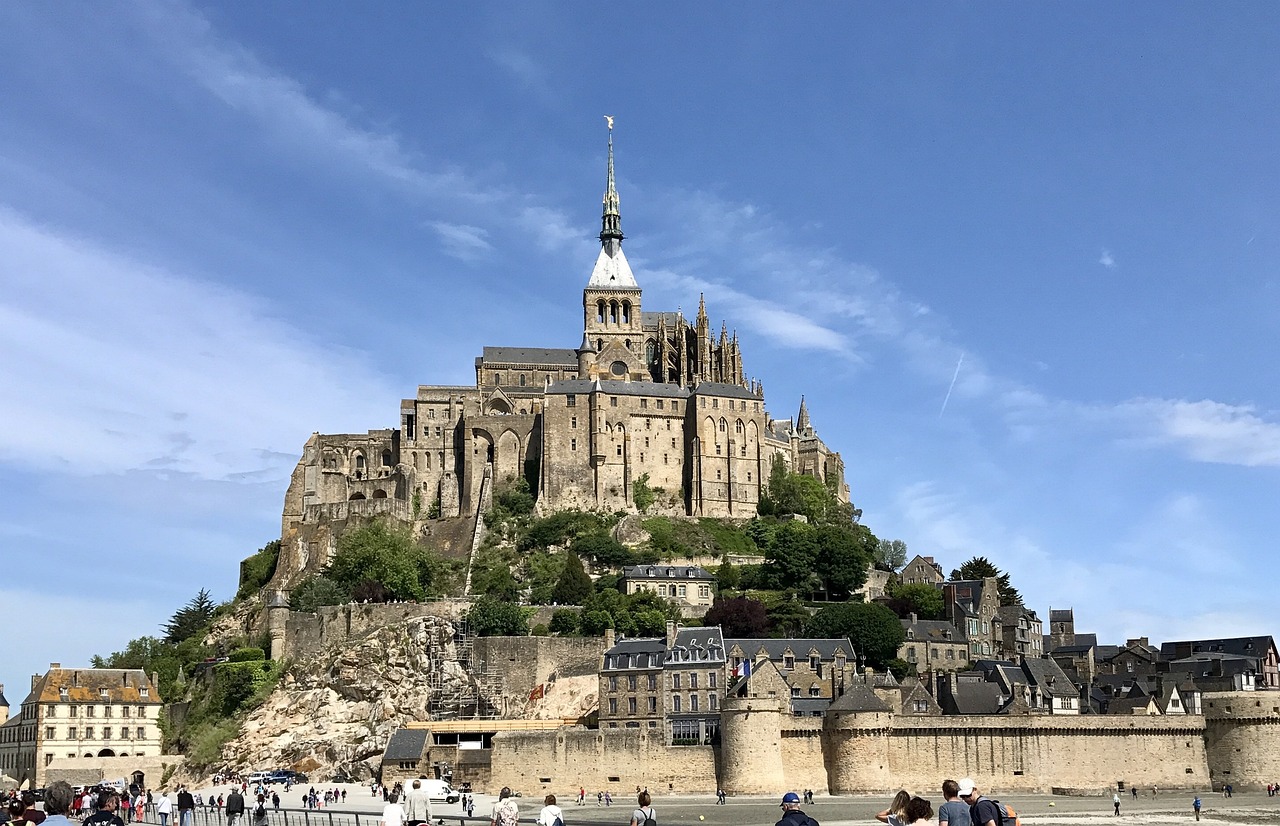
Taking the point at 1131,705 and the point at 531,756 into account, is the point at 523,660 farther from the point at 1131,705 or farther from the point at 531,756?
the point at 1131,705

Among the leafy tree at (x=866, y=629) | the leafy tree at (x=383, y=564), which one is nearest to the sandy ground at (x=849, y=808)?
the leafy tree at (x=866, y=629)

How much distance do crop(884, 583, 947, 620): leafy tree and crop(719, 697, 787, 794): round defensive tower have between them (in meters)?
23.2

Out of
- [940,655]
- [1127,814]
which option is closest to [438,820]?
[1127,814]

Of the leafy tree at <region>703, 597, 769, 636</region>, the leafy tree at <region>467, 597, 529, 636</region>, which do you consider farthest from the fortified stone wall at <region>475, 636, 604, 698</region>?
the leafy tree at <region>703, 597, 769, 636</region>

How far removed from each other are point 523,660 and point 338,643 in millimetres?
10552

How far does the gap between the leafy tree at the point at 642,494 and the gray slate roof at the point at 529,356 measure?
1473cm

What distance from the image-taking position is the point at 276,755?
6550 centimetres

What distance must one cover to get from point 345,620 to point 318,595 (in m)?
6.20

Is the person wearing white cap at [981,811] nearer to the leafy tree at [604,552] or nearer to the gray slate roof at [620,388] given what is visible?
the leafy tree at [604,552]

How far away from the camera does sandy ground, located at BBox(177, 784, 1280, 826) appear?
4716 cm

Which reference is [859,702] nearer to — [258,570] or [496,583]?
[496,583]

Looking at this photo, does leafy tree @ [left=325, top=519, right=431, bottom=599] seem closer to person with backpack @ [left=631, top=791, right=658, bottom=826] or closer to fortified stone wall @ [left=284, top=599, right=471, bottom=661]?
fortified stone wall @ [left=284, top=599, right=471, bottom=661]

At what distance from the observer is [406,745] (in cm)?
6081

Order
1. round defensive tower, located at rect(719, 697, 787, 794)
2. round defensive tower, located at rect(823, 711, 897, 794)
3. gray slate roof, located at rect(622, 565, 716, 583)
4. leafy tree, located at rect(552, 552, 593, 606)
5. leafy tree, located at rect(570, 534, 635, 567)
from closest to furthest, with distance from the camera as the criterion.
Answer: round defensive tower, located at rect(719, 697, 787, 794) → round defensive tower, located at rect(823, 711, 897, 794) → leafy tree, located at rect(552, 552, 593, 606) → gray slate roof, located at rect(622, 565, 716, 583) → leafy tree, located at rect(570, 534, 635, 567)
